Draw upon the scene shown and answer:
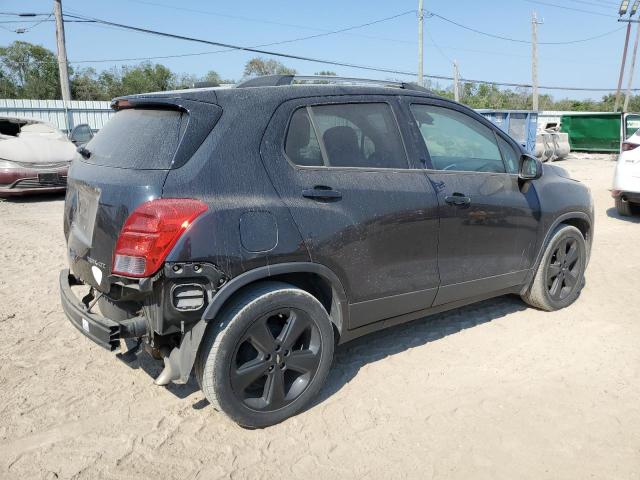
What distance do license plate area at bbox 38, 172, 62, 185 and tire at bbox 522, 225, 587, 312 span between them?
28.7 ft

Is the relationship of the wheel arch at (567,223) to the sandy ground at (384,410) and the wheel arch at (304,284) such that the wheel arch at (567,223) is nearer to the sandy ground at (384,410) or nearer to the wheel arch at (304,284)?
the sandy ground at (384,410)

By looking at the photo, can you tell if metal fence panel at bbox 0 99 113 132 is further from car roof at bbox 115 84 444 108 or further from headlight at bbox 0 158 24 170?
car roof at bbox 115 84 444 108

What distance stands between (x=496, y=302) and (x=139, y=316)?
3389mm

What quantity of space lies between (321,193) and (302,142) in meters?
0.32

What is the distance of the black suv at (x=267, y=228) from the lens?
2.66 meters

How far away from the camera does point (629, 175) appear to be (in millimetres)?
8273

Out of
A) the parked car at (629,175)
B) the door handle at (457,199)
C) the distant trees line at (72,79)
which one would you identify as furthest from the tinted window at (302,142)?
the distant trees line at (72,79)

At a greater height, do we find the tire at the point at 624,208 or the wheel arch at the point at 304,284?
the wheel arch at the point at 304,284

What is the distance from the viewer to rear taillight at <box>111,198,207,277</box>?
257cm

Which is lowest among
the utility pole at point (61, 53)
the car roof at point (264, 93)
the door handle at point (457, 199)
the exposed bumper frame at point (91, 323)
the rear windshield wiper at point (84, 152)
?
the exposed bumper frame at point (91, 323)

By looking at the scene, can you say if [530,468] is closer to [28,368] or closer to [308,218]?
[308,218]

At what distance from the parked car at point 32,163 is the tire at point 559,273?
8030 mm

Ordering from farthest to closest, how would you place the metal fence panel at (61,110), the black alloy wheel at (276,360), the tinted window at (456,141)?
the metal fence panel at (61,110) → the tinted window at (456,141) → the black alloy wheel at (276,360)

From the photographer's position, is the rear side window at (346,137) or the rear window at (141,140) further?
the rear side window at (346,137)
